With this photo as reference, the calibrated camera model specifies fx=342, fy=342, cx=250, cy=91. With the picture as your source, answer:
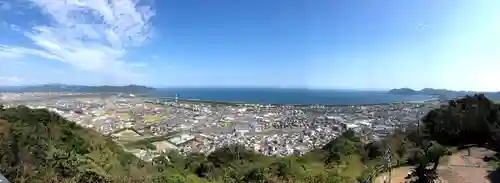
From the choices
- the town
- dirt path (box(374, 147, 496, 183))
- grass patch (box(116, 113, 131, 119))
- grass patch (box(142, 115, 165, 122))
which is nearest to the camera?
→ dirt path (box(374, 147, 496, 183))

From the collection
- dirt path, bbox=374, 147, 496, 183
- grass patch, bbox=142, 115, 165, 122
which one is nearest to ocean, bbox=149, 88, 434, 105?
grass patch, bbox=142, 115, 165, 122

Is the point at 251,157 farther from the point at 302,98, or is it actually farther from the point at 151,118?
the point at 302,98

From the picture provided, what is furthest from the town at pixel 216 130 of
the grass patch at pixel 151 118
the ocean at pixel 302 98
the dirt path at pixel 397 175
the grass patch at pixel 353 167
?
the ocean at pixel 302 98

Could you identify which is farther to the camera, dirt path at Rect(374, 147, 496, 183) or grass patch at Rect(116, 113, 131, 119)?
grass patch at Rect(116, 113, 131, 119)

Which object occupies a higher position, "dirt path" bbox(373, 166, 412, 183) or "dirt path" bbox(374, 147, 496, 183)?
"dirt path" bbox(374, 147, 496, 183)

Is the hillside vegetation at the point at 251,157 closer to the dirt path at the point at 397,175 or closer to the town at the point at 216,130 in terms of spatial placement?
the dirt path at the point at 397,175

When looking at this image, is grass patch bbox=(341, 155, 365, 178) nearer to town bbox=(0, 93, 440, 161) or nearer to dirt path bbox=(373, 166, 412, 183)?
dirt path bbox=(373, 166, 412, 183)

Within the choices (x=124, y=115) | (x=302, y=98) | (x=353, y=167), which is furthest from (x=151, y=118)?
(x=302, y=98)

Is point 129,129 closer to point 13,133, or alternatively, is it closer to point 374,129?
point 13,133
